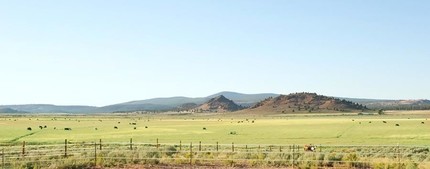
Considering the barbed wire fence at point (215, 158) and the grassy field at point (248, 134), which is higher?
the grassy field at point (248, 134)

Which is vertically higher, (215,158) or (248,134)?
(248,134)

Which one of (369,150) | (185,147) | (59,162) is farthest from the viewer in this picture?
(185,147)

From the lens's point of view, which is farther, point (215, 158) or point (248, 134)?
point (248, 134)

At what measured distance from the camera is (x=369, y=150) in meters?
43.0

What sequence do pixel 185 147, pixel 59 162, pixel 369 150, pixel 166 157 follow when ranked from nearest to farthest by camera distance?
pixel 59 162
pixel 166 157
pixel 369 150
pixel 185 147

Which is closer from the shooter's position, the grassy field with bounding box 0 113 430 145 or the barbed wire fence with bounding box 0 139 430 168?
the barbed wire fence with bounding box 0 139 430 168

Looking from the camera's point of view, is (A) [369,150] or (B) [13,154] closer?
(B) [13,154]

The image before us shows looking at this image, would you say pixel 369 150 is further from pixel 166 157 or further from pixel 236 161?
pixel 166 157

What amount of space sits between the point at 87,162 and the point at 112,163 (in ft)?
4.71

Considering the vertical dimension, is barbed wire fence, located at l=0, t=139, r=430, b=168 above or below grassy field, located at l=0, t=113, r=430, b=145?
below

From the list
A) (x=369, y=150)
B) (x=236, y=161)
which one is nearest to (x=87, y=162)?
(x=236, y=161)

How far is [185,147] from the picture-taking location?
49.1 m

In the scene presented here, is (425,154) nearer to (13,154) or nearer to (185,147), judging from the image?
(185,147)

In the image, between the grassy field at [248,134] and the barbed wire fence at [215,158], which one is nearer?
the barbed wire fence at [215,158]
